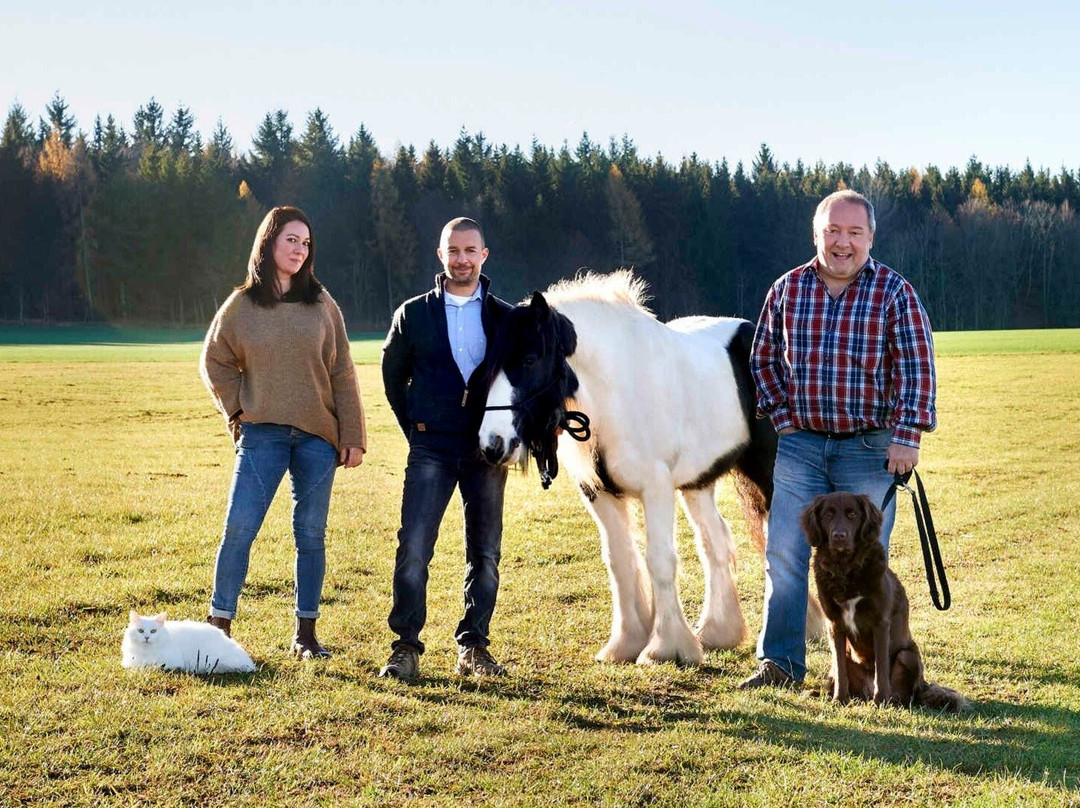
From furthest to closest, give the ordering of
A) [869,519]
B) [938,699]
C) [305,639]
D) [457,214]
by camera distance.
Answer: [457,214] < [305,639] < [938,699] < [869,519]

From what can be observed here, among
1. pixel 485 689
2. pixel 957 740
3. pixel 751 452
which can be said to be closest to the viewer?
pixel 957 740

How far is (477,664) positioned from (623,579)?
1169 mm

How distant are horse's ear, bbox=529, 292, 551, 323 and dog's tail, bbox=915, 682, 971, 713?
2.51 metres

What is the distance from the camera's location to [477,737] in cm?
454

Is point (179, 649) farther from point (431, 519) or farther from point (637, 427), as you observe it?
point (637, 427)

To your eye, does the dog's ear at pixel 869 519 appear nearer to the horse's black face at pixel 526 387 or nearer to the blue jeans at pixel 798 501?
the blue jeans at pixel 798 501

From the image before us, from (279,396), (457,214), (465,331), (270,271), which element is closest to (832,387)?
(465,331)

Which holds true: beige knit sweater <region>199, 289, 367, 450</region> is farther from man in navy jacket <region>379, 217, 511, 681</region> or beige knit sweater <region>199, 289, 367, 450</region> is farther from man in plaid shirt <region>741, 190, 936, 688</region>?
man in plaid shirt <region>741, 190, 936, 688</region>

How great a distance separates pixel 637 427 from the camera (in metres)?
6.15

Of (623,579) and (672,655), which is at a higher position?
(623,579)

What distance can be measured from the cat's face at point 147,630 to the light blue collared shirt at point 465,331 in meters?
1.98

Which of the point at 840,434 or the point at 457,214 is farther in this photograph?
the point at 457,214

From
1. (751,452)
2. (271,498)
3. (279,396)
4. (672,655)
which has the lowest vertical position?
(672,655)

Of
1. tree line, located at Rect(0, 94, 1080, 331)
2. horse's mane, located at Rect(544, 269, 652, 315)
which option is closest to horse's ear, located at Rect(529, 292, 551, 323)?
horse's mane, located at Rect(544, 269, 652, 315)
